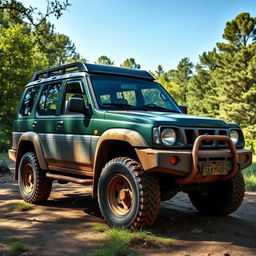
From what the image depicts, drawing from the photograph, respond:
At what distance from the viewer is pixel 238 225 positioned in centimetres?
480

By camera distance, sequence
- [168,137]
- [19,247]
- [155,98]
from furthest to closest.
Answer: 1. [155,98]
2. [168,137]
3. [19,247]

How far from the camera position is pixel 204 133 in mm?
4391

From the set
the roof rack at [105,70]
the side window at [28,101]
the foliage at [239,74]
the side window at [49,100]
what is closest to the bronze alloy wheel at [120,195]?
the roof rack at [105,70]

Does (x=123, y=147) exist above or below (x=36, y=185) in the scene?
above

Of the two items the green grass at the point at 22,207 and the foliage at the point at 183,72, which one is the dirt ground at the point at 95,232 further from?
the foliage at the point at 183,72

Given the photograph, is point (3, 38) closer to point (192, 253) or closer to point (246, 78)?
point (246, 78)

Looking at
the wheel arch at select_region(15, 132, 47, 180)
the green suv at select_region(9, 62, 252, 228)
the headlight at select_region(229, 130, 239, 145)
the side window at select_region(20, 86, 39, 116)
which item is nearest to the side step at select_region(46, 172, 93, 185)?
the green suv at select_region(9, 62, 252, 228)

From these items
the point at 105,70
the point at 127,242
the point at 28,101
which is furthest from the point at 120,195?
the point at 28,101

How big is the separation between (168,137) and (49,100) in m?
2.79

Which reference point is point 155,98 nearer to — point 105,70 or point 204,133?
point 105,70

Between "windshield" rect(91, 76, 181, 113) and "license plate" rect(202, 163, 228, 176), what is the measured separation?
4.80 ft

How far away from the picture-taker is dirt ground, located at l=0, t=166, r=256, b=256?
12.3 feet

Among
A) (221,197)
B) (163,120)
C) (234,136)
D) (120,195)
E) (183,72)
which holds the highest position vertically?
(183,72)

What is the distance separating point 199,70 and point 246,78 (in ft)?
47.9
